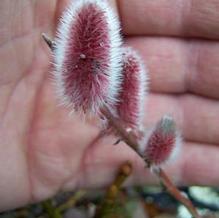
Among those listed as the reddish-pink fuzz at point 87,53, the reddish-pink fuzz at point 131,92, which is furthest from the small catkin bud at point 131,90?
the reddish-pink fuzz at point 87,53

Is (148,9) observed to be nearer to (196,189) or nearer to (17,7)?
(17,7)

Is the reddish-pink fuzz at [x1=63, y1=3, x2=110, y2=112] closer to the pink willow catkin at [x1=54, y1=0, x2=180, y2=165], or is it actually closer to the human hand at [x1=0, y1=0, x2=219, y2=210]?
the pink willow catkin at [x1=54, y1=0, x2=180, y2=165]

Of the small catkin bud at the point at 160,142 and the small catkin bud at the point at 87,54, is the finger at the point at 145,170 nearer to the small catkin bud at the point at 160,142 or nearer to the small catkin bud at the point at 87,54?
the small catkin bud at the point at 160,142

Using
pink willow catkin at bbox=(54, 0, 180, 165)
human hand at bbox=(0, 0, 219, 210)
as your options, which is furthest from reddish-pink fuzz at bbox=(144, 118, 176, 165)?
human hand at bbox=(0, 0, 219, 210)

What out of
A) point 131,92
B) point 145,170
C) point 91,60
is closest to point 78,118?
point 145,170

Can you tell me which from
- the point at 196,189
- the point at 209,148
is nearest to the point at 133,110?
the point at 209,148

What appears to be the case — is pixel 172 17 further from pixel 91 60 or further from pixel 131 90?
pixel 91 60
